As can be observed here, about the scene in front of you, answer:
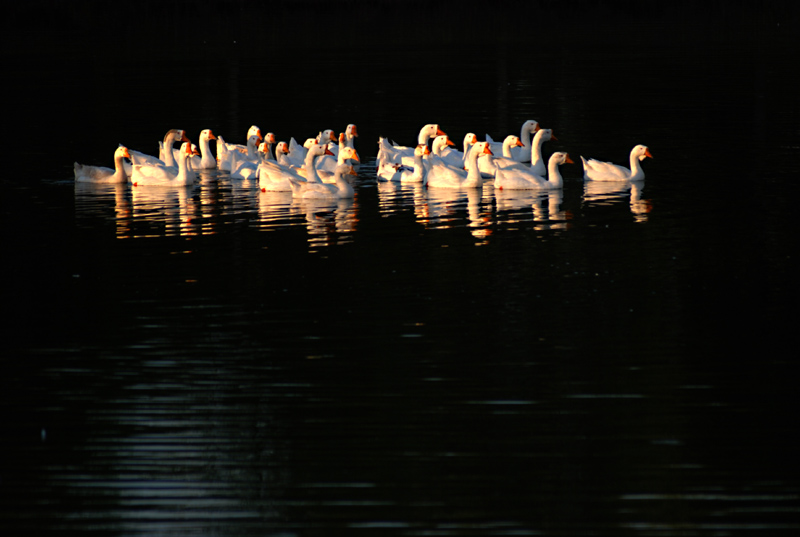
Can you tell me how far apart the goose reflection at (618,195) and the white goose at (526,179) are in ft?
2.17

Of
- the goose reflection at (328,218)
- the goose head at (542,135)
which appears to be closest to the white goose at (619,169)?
the goose head at (542,135)

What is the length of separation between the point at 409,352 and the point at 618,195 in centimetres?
1218

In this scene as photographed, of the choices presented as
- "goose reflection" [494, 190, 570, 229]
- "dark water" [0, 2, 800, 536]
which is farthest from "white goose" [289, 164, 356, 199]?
"goose reflection" [494, 190, 570, 229]

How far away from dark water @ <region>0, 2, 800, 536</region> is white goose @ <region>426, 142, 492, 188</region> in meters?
0.67

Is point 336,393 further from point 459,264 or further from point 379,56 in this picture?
point 379,56

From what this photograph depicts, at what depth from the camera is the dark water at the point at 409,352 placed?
10.5 m

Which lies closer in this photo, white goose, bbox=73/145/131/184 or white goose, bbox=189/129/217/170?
white goose, bbox=73/145/131/184

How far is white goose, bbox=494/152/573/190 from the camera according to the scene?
26.3m

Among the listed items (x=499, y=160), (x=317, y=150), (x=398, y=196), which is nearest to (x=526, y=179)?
(x=499, y=160)

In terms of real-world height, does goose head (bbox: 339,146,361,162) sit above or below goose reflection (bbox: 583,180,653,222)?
above

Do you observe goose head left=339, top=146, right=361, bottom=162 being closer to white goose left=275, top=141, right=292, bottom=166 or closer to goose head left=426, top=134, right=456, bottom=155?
white goose left=275, top=141, right=292, bottom=166

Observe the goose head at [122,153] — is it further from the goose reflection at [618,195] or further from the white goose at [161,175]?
the goose reflection at [618,195]

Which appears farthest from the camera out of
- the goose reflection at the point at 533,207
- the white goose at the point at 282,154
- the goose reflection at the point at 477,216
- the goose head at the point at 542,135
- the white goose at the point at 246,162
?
the white goose at the point at 282,154

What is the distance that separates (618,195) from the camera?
25422mm
